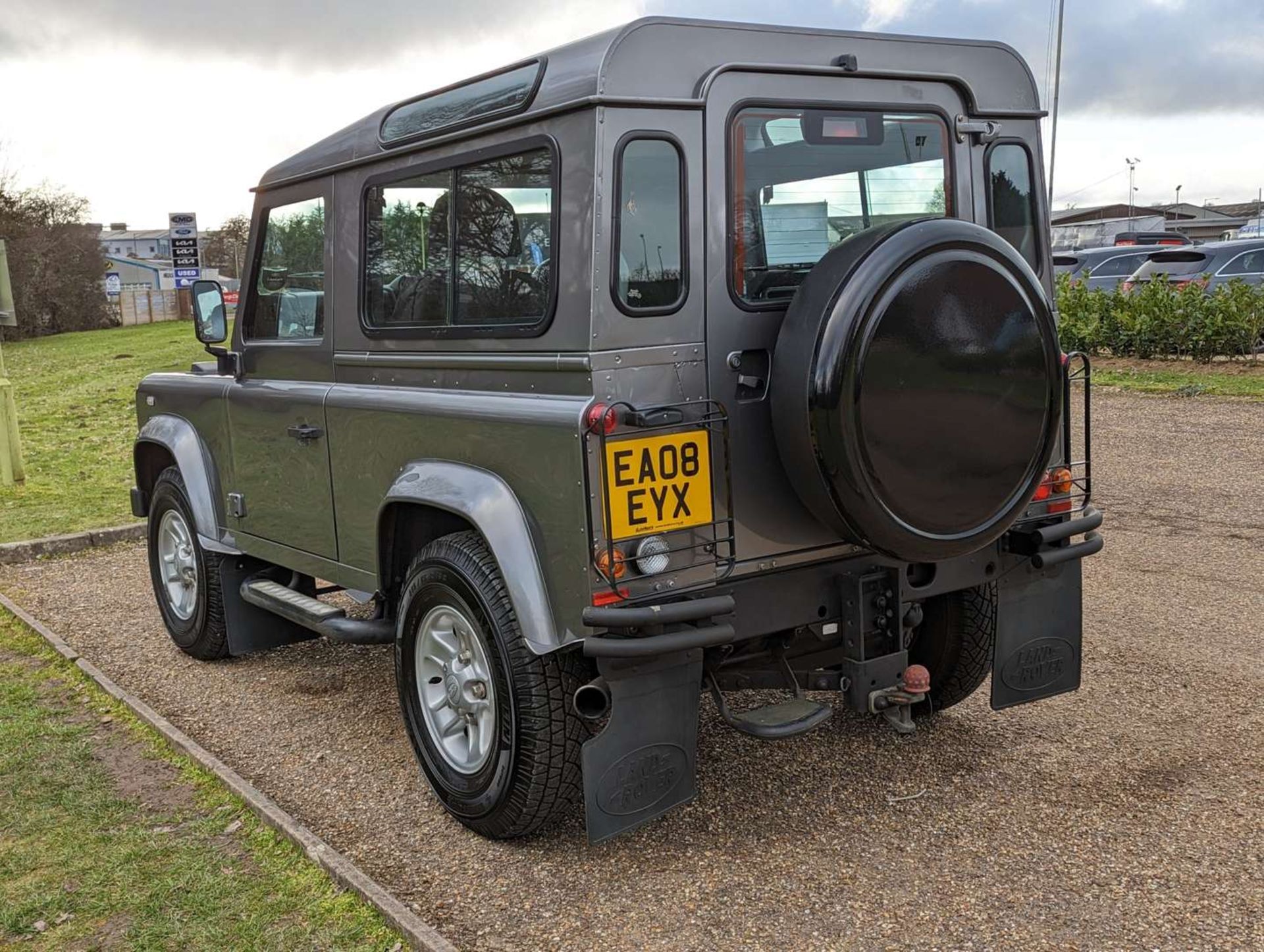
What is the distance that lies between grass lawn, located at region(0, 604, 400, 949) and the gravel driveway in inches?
8.8

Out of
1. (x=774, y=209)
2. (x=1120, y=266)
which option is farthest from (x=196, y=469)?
(x=1120, y=266)

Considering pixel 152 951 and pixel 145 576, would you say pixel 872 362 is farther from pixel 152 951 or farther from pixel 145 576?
pixel 145 576

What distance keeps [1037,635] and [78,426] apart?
45.4 ft

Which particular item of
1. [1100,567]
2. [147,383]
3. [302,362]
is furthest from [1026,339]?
[147,383]

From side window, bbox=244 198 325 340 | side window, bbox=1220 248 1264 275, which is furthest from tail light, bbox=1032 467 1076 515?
side window, bbox=1220 248 1264 275

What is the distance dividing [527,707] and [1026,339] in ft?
5.98

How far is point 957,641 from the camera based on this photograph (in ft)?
15.0

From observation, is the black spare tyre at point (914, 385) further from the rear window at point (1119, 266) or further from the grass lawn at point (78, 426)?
the rear window at point (1119, 266)

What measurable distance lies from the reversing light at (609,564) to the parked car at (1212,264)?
15.2m

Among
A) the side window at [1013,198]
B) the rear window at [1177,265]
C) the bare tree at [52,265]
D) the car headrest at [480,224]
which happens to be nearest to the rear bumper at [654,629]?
the car headrest at [480,224]

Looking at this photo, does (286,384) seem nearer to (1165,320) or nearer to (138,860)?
(138,860)

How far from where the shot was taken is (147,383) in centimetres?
621

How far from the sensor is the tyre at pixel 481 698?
359cm

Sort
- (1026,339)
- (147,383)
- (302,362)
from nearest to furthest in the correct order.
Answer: (1026,339) < (302,362) < (147,383)
